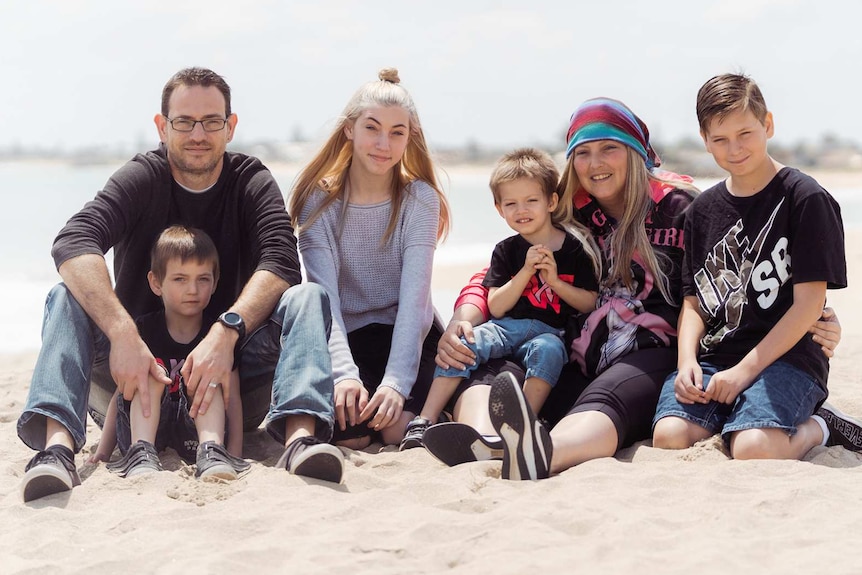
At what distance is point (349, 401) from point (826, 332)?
185 cm

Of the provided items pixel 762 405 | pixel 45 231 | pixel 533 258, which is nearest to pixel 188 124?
pixel 533 258

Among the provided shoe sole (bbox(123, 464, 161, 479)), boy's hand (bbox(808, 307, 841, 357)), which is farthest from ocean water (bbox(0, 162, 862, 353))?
shoe sole (bbox(123, 464, 161, 479))

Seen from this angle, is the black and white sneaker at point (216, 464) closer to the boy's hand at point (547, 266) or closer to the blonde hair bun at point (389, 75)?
the boy's hand at point (547, 266)

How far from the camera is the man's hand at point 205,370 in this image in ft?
10.8

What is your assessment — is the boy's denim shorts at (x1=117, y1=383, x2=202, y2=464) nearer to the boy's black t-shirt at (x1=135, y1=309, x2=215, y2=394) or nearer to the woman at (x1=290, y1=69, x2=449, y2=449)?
the boy's black t-shirt at (x1=135, y1=309, x2=215, y2=394)

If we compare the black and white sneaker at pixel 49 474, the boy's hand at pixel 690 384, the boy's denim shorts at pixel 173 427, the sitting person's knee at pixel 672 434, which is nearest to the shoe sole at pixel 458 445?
the sitting person's knee at pixel 672 434

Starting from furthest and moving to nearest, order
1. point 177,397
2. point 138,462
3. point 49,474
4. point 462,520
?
point 177,397, point 138,462, point 49,474, point 462,520

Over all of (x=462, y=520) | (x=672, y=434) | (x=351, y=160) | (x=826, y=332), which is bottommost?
(x=462, y=520)

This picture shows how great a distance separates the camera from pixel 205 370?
331cm

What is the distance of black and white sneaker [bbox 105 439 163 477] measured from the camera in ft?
10.4

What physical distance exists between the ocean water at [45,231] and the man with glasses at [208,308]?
1.04 metres

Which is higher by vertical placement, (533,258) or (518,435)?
(533,258)

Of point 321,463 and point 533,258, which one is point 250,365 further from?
point 533,258

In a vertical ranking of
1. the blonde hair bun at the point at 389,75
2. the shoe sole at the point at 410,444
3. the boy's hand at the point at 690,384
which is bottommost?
the shoe sole at the point at 410,444
